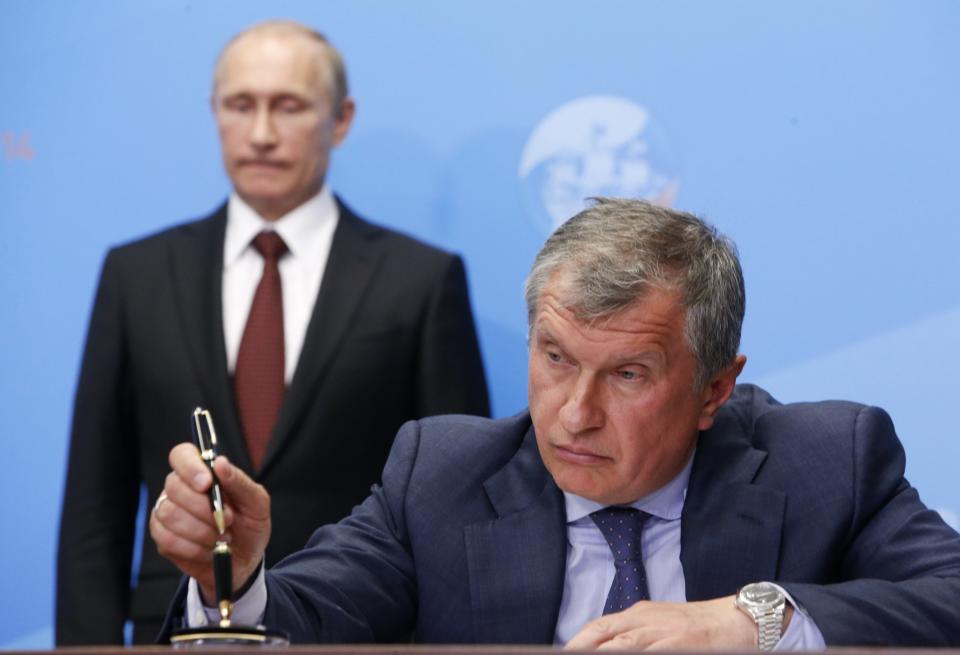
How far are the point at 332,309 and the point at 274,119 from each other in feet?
1.62

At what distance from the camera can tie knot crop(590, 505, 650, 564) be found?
2436mm

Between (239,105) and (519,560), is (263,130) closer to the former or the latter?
(239,105)

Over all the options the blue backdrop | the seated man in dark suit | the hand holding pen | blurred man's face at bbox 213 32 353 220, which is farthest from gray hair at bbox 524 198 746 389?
blurred man's face at bbox 213 32 353 220

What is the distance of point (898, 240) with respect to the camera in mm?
3725

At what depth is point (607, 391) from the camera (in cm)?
237

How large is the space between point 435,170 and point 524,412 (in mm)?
1380

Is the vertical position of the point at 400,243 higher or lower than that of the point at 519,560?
higher

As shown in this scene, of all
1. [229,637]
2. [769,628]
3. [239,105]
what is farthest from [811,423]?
[239,105]

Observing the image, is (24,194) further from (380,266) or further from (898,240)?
(898,240)

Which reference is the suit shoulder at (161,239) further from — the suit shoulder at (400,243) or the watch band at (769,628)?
the watch band at (769,628)

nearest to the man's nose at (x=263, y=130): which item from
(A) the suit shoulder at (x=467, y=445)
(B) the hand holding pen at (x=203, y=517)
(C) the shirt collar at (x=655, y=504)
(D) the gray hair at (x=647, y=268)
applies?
(A) the suit shoulder at (x=467, y=445)

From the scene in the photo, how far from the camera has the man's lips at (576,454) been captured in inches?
92.7

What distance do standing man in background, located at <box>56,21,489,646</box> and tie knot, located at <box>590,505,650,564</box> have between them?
1.12 m

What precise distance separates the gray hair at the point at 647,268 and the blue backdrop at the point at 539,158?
1272 mm
